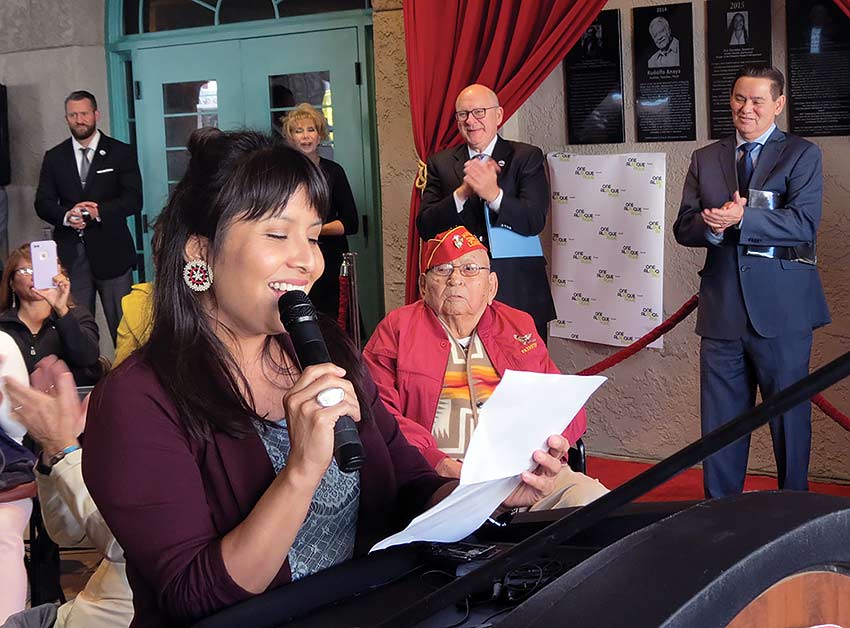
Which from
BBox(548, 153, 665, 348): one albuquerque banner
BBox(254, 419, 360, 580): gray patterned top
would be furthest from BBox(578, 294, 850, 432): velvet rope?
BBox(254, 419, 360, 580): gray patterned top

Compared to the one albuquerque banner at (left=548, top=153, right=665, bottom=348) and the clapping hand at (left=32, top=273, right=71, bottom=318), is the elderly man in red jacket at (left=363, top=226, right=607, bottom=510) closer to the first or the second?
the clapping hand at (left=32, top=273, right=71, bottom=318)

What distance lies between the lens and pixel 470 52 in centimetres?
563

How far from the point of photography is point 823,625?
2.90ft

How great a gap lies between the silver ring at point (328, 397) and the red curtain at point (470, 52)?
165 inches

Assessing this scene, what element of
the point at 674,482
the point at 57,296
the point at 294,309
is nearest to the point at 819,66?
the point at 674,482

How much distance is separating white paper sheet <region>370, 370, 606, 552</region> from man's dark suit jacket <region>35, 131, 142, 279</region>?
5292 millimetres

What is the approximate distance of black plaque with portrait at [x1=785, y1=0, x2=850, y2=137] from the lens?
15.7 feet

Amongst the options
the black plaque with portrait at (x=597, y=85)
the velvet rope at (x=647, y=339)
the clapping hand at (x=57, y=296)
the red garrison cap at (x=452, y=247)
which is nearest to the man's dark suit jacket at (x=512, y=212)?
the velvet rope at (x=647, y=339)

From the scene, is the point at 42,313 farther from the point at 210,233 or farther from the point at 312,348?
the point at 312,348

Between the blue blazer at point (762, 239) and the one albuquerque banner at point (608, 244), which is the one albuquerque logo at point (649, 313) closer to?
the one albuquerque banner at point (608, 244)

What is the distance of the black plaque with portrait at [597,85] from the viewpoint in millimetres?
5434

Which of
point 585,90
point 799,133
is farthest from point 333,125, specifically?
point 799,133

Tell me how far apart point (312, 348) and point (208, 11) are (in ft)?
20.2

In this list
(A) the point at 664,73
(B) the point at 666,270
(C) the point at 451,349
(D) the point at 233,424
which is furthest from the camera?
(B) the point at 666,270
